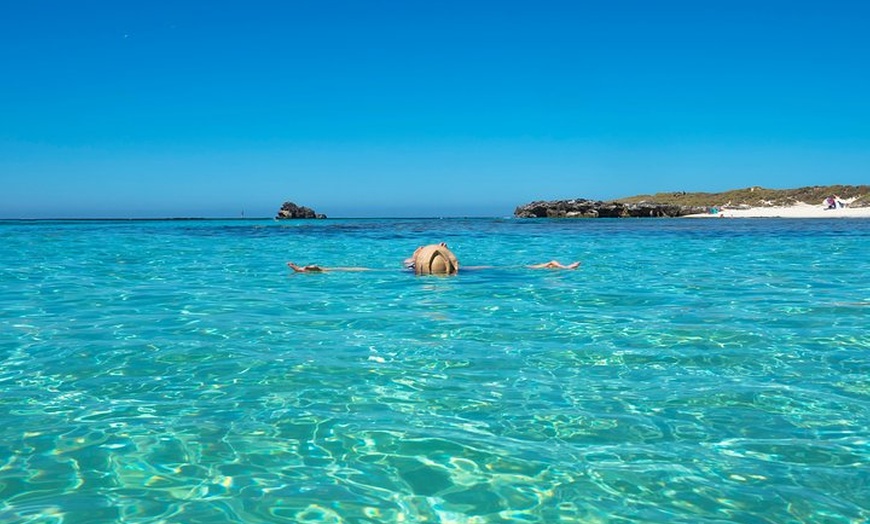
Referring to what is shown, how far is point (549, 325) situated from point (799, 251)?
1658 centimetres

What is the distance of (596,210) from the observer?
289 feet

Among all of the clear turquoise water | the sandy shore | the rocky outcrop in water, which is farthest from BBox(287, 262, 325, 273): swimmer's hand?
the rocky outcrop in water

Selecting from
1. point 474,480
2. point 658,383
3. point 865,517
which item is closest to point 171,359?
point 474,480

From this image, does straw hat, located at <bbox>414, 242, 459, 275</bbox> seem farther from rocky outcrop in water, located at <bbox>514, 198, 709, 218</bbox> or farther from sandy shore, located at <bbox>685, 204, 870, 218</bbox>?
rocky outcrop in water, located at <bbox>514, 198, 709, 218</bbox>

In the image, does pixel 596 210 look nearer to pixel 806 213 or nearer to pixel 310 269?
pixel 806 213

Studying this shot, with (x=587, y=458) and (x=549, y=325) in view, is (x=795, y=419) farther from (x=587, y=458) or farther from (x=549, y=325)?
(x=549, y=325)

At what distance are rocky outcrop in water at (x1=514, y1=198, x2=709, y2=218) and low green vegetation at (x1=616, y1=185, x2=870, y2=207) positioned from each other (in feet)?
35.3

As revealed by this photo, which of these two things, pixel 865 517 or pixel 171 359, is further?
pixel 171 359

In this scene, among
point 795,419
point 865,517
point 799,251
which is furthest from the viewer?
point 799,251

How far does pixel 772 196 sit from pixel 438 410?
342 feet

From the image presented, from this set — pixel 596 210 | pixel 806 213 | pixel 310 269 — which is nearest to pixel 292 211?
pixel 596 210

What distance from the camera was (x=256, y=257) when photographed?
20.5m

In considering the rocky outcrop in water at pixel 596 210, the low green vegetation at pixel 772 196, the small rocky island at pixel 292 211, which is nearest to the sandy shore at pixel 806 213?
the rocky outcrop in water at pixel 596 210

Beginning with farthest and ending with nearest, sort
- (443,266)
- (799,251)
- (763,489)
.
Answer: (799,251) < (443,266) < (763,489)
